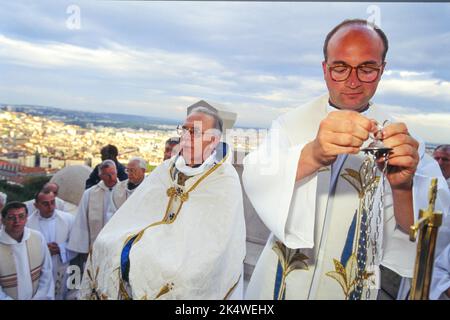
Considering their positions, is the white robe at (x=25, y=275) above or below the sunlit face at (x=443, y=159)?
below

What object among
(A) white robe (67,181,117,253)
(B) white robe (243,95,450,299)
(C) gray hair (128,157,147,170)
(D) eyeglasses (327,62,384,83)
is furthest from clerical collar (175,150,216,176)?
(D) eyeglasses (327,62,384,83)

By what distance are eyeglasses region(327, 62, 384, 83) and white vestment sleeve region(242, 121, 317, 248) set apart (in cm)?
36

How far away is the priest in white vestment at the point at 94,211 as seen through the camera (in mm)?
2723

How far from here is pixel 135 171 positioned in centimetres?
267

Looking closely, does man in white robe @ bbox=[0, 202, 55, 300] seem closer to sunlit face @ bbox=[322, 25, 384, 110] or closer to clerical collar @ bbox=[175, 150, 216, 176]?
clerical collar @ bbox=[175, 150, 216, 176]

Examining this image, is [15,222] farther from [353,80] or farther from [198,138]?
[353,80]

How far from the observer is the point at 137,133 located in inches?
94.7

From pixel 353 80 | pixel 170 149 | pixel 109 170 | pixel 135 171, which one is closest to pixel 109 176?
pixel 109 170

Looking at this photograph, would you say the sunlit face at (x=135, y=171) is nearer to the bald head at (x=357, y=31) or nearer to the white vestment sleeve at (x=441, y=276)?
the bald head at (x=357, y=31)

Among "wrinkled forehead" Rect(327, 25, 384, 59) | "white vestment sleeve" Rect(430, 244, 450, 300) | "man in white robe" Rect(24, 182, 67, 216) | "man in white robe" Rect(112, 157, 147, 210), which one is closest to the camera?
"wrinkled forehead" Rect(327, 25, 384, 59)

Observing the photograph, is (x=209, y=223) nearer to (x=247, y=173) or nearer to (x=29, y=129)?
(x=247, y=173)

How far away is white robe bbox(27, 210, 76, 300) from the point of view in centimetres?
258

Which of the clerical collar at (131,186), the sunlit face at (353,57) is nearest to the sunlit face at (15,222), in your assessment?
the clerical collar at (131,186)

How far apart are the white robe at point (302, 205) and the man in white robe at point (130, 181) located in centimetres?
103
